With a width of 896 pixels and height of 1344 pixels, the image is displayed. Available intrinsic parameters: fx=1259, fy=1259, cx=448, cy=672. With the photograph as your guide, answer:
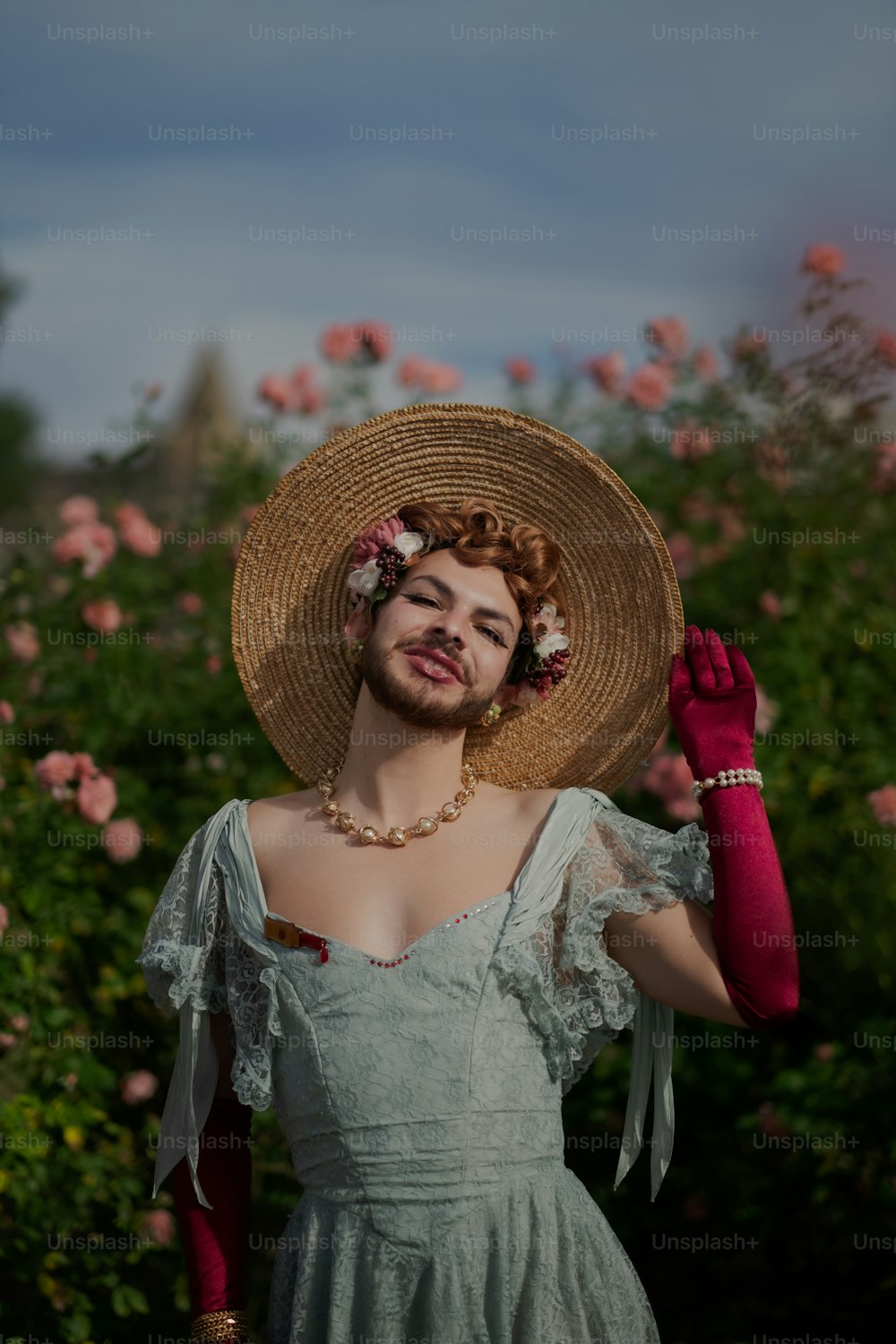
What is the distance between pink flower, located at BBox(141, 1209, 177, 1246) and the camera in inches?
130

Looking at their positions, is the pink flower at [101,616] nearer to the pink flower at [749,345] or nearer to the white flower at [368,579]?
the white flower at [368,579]

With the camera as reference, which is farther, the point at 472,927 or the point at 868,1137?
the point at 868,1137

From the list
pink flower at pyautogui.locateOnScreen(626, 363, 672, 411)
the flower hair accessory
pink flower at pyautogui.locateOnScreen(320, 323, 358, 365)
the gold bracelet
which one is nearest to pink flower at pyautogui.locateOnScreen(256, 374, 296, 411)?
pink flower at pyautogui.locateOnScreen(320, 323, 358, 365)

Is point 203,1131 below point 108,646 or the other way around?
below

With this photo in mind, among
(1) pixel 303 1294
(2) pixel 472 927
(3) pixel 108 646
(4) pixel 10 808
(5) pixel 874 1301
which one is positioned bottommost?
(5) pixel 874 1301

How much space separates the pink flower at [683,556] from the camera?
14.0 ft

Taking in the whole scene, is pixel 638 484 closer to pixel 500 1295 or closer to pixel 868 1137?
pixel 868 1137

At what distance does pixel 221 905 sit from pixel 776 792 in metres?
2.01

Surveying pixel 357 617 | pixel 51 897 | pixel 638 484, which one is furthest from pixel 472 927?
pixel 638 484

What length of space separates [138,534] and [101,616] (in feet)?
1.03

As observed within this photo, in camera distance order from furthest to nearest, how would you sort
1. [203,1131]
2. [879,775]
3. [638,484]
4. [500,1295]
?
[638,484]
[879,775]
[203,1131]
[500,1295]

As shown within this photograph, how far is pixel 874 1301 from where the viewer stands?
346 cm

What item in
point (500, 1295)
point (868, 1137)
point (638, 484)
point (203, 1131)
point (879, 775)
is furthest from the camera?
point (638, 484)

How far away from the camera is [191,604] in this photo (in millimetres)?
4133
